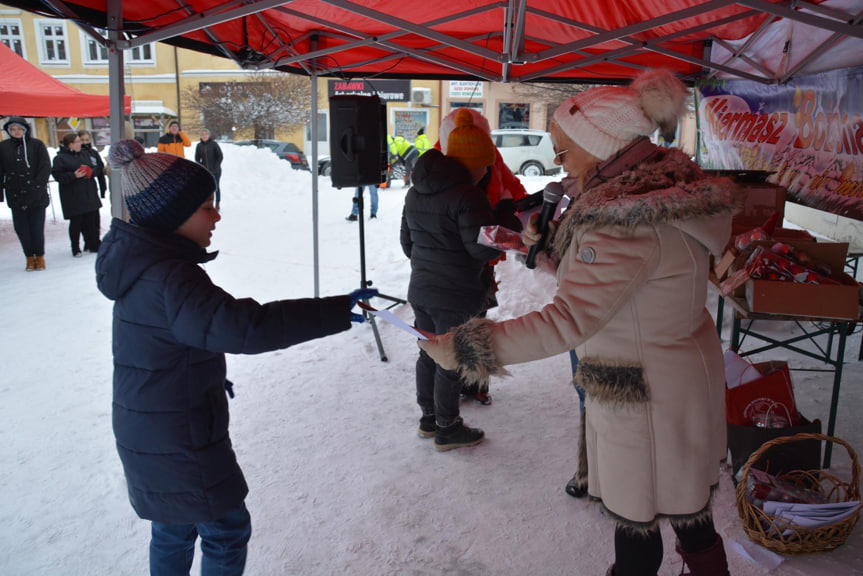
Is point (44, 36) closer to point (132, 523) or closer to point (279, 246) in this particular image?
point (279, 246)

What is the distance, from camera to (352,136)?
456cm

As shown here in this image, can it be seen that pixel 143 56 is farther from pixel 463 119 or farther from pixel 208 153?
pixel 463 119

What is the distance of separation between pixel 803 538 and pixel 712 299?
3326 mm

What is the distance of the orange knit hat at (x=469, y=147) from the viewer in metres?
2.98

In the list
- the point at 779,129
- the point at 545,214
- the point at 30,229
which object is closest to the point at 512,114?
the point at 30,229

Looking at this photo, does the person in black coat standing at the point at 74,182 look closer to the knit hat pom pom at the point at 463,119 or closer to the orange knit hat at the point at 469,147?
the knit hat pom pom at the point at 463,119

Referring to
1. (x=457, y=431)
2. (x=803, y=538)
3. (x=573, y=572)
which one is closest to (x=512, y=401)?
(x=457, y=431)

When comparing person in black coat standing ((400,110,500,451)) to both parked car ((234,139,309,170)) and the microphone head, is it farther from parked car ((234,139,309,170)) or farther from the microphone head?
parked car ((234,139,309,170))

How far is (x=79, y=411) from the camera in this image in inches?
146

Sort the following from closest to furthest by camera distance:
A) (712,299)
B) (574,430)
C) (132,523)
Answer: (132,523) → (574,430) → (712,299)

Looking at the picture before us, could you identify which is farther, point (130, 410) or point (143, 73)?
point (143, 73)

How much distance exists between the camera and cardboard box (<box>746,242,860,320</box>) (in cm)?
256

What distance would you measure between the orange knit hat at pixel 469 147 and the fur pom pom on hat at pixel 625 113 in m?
1.35

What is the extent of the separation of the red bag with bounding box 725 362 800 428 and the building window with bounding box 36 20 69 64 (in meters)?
32.0
